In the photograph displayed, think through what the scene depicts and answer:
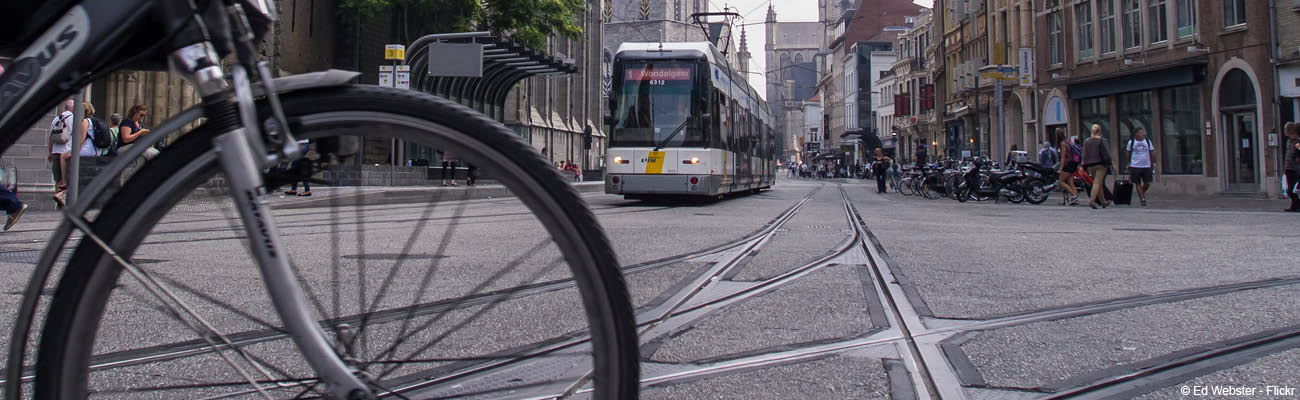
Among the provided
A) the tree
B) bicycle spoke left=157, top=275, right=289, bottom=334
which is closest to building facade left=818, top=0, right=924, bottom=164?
the tree

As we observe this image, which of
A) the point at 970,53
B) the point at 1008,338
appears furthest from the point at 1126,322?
the point at 970,53

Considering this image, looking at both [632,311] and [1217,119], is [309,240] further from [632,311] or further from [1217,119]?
[1217,119]

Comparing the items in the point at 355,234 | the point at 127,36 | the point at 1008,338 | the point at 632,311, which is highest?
the point at 127,36

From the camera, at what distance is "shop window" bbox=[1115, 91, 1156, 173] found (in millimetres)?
27625

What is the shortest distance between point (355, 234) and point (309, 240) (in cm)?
22

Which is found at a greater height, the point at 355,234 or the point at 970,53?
the point at 970,53

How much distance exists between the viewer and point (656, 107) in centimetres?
1659

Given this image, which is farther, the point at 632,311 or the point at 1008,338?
the point at 1008,338

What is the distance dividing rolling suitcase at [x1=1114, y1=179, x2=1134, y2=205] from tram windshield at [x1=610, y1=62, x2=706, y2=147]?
294 inches

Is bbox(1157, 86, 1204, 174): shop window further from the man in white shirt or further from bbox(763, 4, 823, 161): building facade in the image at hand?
bbox(763, 4, 823, 161): building facade

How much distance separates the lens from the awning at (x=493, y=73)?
32938 millimetres

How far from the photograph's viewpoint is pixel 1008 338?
344 centimetres

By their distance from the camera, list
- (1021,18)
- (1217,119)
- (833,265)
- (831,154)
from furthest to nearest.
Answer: (831,154), (1021,18), (1217,119), (833,265)

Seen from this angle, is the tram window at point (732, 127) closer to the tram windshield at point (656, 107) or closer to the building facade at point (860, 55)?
the tram windshield at point (656, 107)
